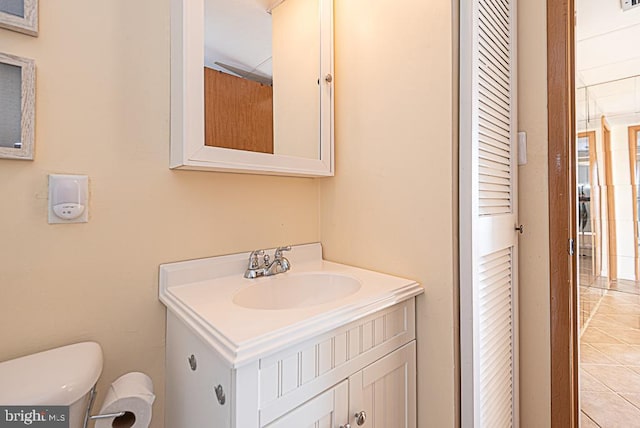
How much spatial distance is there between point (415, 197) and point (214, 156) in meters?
0.64

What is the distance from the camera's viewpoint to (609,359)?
2.12m

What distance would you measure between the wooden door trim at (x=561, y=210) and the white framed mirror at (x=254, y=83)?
808 millimetres

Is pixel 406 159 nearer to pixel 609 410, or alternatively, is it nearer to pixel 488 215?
pixel 488 215

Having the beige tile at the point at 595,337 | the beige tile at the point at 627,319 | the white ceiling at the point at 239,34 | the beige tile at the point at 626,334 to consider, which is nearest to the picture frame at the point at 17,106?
the white ceiling at the point at 239,34

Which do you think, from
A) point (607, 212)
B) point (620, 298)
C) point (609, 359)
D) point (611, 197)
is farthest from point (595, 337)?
point (611, 197)

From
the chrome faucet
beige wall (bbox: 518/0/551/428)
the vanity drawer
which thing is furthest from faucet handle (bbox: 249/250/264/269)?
beige wall (bbox: 518/0/551/428)

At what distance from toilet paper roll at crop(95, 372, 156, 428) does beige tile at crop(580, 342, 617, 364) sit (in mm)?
2613

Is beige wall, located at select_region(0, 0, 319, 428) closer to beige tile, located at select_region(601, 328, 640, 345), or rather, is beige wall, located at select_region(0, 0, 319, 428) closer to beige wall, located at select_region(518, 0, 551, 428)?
beige wall, located at select_region(518, 0, 551, 428)

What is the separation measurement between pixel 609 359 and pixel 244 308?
8.68 ft

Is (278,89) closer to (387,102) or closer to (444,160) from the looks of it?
(387,102)

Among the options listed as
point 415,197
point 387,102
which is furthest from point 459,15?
point 415,197

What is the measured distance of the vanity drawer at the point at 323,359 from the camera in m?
0.64

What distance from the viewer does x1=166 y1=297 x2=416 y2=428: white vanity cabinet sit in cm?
62

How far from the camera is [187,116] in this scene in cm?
89
